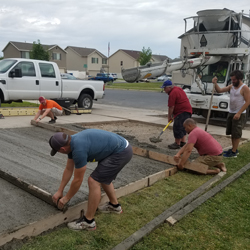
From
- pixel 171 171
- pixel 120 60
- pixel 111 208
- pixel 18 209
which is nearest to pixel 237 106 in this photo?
pixel 171 171

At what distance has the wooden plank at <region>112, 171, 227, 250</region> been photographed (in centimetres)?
284

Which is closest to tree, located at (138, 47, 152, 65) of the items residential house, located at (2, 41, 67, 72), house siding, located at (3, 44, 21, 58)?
residential house, located at (2, 41, 67, 72)

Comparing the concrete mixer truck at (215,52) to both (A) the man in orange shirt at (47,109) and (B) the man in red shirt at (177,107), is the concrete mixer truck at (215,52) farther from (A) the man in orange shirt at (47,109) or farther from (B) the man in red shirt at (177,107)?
(A) the man in orange shirt at (47,109)

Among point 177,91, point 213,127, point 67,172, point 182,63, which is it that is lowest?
point 213,127

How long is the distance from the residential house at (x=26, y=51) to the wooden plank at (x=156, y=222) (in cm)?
5067

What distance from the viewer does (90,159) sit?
10.1 feet

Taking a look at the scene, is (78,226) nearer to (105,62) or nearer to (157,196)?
(157,196)

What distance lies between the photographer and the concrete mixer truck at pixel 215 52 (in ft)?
32.4

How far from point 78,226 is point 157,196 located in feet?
4.61

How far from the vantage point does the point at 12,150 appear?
5.69 m

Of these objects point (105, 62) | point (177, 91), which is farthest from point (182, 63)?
point (105, 62)

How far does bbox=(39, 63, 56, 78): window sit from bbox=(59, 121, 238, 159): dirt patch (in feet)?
10.7

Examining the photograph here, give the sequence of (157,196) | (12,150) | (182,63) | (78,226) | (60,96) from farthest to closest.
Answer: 1. (60,96)
2. (182,63)
3. (12,150)
4. (157,196)
5. (78,226)

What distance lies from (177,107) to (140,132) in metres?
2.41
